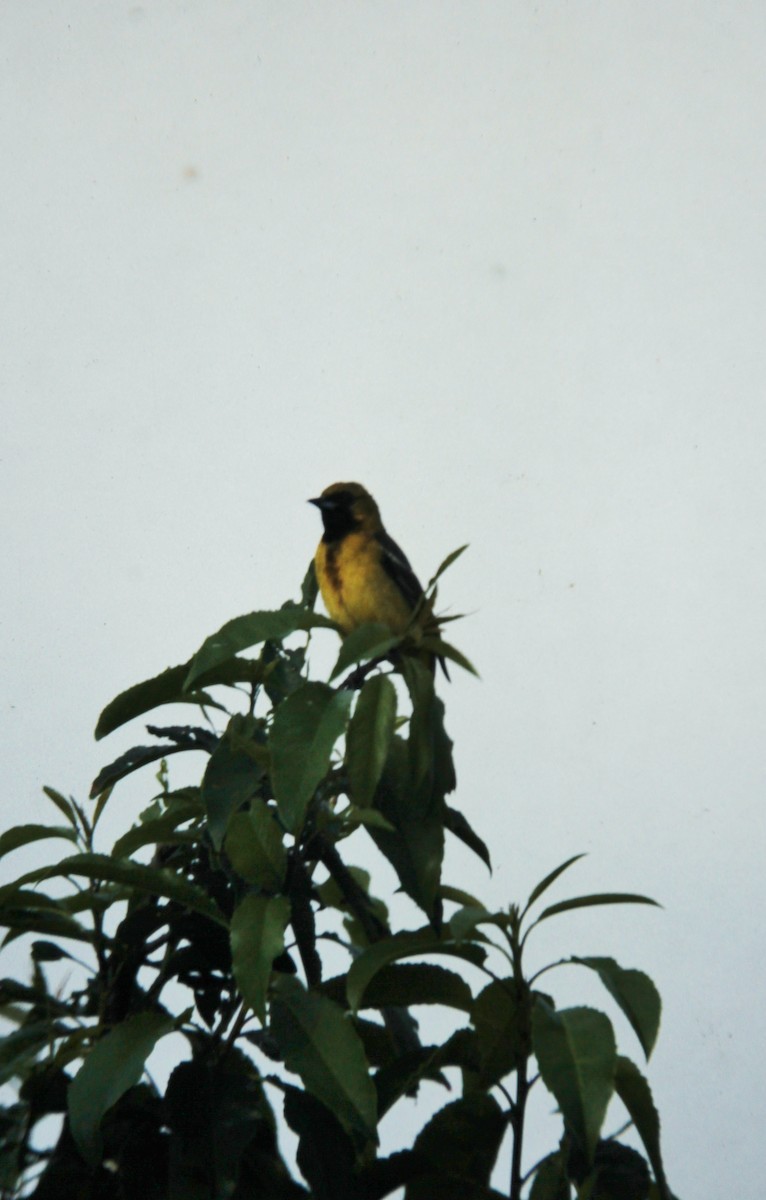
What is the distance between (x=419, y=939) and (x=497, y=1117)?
214 mm

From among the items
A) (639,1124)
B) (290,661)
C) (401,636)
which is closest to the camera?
(639,1124)

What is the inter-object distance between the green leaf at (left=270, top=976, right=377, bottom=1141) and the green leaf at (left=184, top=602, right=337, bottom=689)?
341 millimetres

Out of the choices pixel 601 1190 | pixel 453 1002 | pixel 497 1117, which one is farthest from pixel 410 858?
pixel 601 1190

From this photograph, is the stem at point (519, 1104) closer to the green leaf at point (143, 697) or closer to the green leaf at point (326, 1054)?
the green leaf at point (326, 1054)

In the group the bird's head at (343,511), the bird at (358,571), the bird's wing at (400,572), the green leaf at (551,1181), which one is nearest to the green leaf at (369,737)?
the green leaf at (551,1181)

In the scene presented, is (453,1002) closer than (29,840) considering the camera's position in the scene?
Yes

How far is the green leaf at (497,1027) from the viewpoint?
1.28 metres

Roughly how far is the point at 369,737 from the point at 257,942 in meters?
0.22

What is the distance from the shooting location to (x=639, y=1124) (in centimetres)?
Result: 123

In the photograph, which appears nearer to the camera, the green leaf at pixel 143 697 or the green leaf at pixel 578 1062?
the green leaf at pixel 578 1062

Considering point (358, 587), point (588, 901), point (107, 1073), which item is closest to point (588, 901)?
point (588, 901)

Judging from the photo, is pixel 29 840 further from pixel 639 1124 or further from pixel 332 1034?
pixel 639 1124

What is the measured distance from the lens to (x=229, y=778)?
133cm

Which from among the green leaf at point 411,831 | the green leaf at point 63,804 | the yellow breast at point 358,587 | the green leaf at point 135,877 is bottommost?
the green leaf at point 135,877
